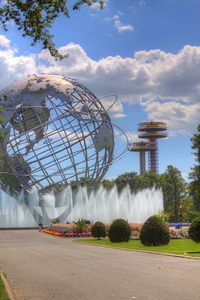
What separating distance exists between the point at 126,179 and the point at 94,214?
5500cm

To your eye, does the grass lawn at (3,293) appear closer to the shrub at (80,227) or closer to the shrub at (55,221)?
the shrub at (80,227)

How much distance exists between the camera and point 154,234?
29031 millimetres

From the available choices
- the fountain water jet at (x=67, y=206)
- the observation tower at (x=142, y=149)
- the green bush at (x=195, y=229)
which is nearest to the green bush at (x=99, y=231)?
the green bush at (x=195, y=229)

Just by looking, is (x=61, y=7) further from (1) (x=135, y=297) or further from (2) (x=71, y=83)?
(2) (x=71, y=83)

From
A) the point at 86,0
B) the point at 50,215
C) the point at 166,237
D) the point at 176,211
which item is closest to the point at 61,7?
the point at 86,0

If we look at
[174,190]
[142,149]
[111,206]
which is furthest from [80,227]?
[142,149]

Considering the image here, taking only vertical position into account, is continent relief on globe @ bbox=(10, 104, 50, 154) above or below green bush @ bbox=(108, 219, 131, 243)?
above

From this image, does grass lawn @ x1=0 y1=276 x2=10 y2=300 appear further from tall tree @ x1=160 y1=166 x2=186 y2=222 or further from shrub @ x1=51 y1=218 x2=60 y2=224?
tall tree @ x1=160 y1=166 x2=186 y2=222

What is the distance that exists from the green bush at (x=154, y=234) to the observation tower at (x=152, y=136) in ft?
369

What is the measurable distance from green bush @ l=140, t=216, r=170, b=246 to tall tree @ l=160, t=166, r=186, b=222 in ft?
214

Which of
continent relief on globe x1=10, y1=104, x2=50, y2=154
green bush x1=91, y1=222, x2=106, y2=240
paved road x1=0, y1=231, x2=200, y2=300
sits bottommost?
paved road x1=0, y1=231, x2=200, y2=300

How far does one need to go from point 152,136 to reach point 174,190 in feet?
176

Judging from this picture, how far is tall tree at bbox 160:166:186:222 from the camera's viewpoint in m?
94.8

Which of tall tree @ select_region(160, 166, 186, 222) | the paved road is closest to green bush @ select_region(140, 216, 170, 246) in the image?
the paved road
